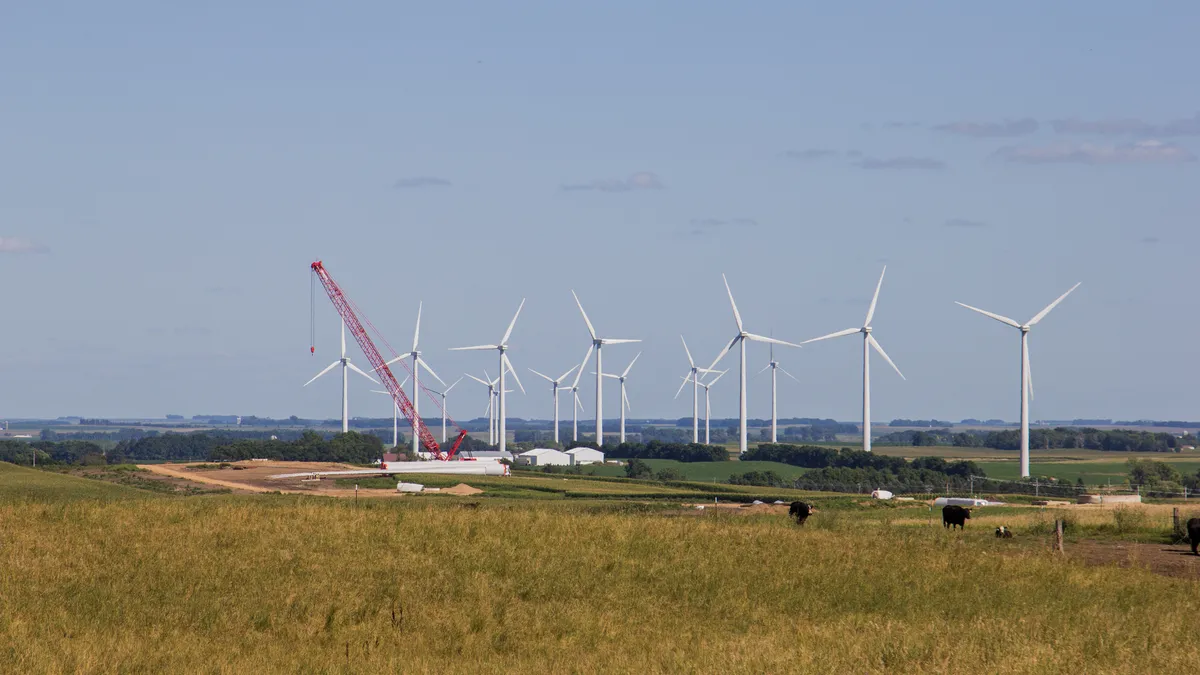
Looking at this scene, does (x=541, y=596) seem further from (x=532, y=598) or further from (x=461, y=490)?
(x=461, y=490)

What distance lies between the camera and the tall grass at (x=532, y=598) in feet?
86.8

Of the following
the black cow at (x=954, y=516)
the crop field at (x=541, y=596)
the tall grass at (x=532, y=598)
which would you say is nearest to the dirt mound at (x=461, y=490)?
the black cow at (x=954, y=516)

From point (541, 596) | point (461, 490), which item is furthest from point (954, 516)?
point (461, 490)

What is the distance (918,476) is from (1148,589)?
127729 millimetres

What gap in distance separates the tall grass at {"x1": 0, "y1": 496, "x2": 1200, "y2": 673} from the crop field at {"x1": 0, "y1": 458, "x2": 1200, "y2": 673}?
84mm

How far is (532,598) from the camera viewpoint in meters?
33.8

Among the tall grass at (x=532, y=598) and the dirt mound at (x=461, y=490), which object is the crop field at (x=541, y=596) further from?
the dirt mound at (x=461, y=490)

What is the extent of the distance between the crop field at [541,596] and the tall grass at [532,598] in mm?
84

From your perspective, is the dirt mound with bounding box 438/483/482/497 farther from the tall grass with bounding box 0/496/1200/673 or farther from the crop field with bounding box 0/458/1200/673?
the tall grass with bounding box 0/496/1200/673

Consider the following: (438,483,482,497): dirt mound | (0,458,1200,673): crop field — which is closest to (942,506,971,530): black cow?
(0,458,1200,673): crop field

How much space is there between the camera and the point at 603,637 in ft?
97.8

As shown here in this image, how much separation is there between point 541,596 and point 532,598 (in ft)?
0.87

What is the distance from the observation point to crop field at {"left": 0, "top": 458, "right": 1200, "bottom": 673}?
86.8ft

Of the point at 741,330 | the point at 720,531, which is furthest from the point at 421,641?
the point at 741,330
